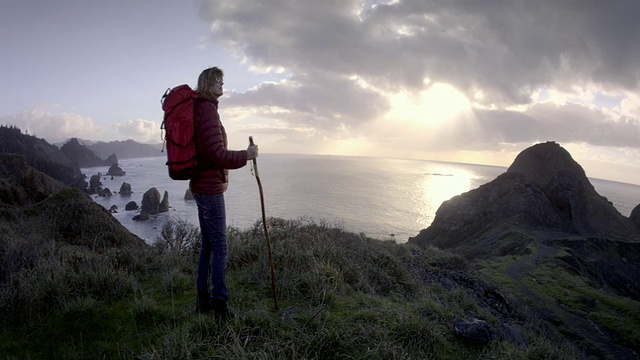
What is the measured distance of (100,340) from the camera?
12.6ft

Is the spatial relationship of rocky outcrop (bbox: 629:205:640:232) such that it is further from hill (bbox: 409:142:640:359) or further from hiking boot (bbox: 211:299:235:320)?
hiking boot (bbox: 211:299:235:320)

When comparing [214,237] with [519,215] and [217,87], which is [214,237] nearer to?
[217,87]

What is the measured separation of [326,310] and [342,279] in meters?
1.27

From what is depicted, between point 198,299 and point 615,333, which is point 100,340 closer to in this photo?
point 198,299

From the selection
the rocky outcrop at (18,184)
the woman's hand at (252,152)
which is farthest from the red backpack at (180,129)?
the rocky outcrop at (18,184)

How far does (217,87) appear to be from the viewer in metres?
3.92

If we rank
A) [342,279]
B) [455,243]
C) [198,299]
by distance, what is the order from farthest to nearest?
[455,243], [342,279], [198,299]

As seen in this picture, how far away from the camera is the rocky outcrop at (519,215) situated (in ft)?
199

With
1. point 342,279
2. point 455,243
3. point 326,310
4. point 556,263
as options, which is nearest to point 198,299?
point 326,310

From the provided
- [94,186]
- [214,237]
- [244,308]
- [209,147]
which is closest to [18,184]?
[244,308]

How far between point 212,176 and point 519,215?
78.2 meters

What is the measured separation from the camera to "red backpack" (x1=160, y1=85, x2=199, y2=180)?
3.66 m

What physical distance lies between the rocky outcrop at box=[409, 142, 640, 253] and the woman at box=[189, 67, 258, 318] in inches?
2218

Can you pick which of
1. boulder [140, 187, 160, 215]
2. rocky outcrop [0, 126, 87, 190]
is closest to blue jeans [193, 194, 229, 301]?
boulder [140, 187, 160, 215]
